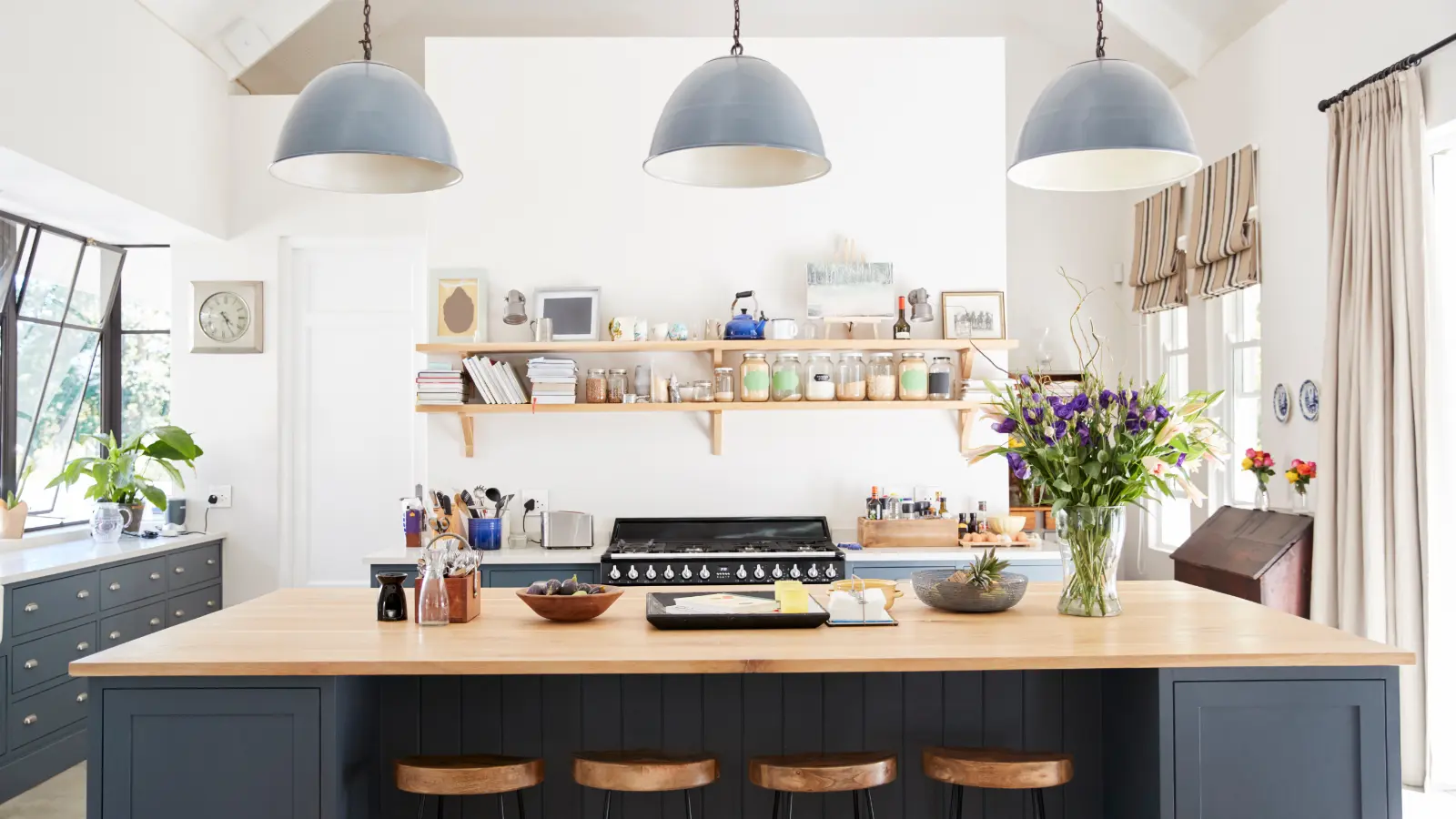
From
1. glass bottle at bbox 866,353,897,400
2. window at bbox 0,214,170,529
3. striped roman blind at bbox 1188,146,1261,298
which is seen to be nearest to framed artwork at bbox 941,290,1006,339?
glass bottle at bbox 866,353,897,400

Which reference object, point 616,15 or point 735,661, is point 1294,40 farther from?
point 735,661

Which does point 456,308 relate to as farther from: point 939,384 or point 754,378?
point 939,384

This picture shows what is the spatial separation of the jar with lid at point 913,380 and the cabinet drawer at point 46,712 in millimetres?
3870

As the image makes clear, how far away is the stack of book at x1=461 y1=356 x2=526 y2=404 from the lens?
485 cm

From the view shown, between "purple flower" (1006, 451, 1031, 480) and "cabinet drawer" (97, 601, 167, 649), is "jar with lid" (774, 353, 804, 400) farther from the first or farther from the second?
"cabinet drawer" (97, 601, 167, 649)

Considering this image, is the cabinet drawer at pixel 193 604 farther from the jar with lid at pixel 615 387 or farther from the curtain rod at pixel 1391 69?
the curtain rod at pixel 1391 69

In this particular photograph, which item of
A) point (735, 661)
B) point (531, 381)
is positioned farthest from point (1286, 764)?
point (531, 381)

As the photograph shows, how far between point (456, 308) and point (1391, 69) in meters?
4.15

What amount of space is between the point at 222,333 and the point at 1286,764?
5515 millimetres

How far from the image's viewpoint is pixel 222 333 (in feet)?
18.9

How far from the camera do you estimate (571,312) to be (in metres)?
4.97

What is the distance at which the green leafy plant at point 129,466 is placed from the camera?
201 inches

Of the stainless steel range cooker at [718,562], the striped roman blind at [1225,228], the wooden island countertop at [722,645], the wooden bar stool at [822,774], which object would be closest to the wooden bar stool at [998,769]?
the wooden bar stool at [822,774]

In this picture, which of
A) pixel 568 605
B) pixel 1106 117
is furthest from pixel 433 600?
pixel 1106 117
